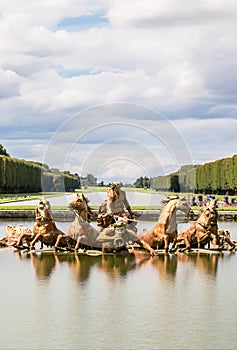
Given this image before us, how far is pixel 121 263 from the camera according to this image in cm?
1320

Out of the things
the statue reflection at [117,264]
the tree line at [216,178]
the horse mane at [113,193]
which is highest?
the tree line at [216,178]

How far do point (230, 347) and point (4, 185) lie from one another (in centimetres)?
4221

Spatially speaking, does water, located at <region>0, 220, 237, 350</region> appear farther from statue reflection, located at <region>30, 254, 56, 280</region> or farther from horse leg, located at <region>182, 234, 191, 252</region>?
horse leg, located at <region>182, 234, 191, 252</region>

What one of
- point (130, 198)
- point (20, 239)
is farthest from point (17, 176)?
point (20, 239)

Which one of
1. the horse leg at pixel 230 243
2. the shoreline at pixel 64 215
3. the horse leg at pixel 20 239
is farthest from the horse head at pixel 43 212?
the shoreline at pixel 64 215

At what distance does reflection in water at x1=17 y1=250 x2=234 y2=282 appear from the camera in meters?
12.0

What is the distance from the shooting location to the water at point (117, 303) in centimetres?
793

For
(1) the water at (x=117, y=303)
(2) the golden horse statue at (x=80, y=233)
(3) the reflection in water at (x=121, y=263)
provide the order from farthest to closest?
(2) the golden horse statue at (x=80, y=233) → (3) the reflection in water at (x=121, y=263) → (1) the water at (x=117, y=303)

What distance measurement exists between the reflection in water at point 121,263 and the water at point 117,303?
0.02 metres

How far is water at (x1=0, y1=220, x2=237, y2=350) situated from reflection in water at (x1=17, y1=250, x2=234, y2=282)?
0.06 ft

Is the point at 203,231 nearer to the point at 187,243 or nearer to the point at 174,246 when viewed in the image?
the point at 187,243

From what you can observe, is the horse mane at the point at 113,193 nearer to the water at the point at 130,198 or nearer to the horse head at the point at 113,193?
the horse head at the point at 113,193

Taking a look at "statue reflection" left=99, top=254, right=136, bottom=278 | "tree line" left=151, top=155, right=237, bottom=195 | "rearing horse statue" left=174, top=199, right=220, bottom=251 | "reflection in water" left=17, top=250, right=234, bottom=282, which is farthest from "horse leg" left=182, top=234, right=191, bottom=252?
"tree line" left=151, top=155, right=237, bottom=195

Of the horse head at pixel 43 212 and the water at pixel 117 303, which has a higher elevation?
the horse head at pixel 43 212
